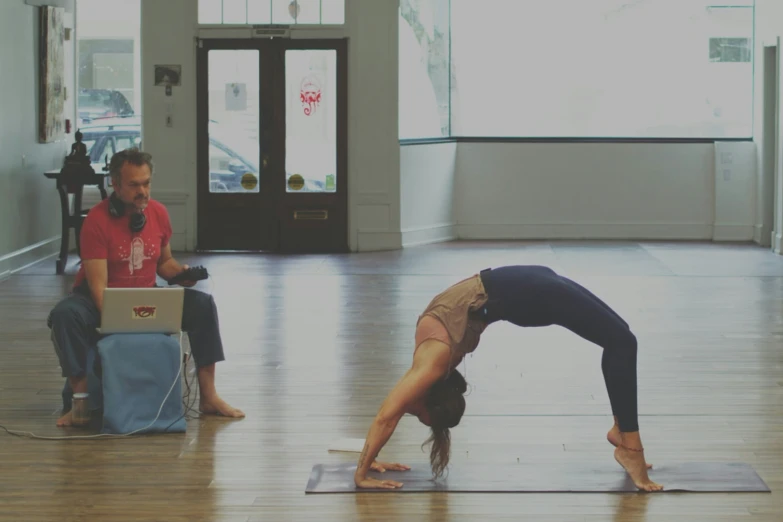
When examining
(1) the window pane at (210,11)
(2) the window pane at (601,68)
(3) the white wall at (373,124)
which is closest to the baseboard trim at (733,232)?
(2) the window pane at (601,68)

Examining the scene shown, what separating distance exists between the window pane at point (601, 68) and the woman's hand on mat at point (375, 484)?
920 cm

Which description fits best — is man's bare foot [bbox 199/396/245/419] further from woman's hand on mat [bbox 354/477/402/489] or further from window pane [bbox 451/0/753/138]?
window pane [bbox 451/0/753/138]

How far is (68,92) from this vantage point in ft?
41.5

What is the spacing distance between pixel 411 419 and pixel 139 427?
1234mm

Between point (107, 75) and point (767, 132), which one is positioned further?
point (107, 75)

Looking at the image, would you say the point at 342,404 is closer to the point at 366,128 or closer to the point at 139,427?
the point at 139,427

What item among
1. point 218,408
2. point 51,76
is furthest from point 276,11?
point 218,408

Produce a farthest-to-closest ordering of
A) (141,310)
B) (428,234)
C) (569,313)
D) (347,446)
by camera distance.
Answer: (428,234)
(141,310)
(347,446)
(569,313)

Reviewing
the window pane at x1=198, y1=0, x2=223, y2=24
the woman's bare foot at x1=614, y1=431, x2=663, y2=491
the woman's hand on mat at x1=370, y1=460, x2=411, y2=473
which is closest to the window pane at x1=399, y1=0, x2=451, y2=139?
the window pane at x1=198, y1=0, x2=223, y2=24

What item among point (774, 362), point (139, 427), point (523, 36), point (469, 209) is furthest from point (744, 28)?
point (139, 427)

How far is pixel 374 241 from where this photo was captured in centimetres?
1238

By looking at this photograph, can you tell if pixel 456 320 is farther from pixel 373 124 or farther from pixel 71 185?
pixel 373 124

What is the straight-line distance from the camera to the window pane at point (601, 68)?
13195 mm

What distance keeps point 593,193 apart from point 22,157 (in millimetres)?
6069
